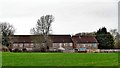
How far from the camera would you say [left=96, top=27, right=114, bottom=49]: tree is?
111250 millimetres

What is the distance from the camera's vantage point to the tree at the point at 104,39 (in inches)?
4380

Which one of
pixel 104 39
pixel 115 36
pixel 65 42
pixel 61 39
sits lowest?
pixel 65 42

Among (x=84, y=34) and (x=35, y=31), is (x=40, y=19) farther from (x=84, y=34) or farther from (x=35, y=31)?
(x=84, y=34)

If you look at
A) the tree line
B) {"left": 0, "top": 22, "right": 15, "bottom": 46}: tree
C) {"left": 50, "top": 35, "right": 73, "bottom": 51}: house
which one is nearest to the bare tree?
the tree line

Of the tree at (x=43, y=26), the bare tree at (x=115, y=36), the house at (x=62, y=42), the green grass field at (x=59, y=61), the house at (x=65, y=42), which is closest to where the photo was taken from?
the green grass field at (x=59, y=61)

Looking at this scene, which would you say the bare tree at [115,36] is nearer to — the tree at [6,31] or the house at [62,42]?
the house at [62,42]

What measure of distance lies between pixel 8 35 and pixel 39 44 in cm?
952

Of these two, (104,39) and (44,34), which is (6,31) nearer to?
(44,34)

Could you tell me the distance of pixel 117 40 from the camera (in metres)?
119

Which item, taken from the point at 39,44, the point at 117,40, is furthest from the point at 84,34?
the point at 39,44

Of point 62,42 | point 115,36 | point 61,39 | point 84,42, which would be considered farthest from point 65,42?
point 115,36

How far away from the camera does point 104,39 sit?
111375 mm

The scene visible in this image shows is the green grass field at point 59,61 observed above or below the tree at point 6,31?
below

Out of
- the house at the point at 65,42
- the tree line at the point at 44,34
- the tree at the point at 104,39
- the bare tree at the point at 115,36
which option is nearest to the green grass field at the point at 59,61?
the tree line at the point at 44,34
